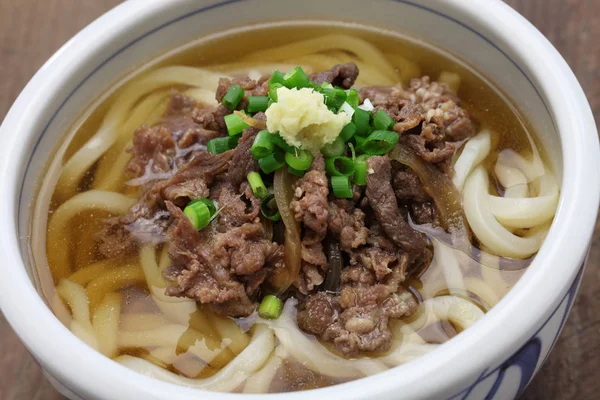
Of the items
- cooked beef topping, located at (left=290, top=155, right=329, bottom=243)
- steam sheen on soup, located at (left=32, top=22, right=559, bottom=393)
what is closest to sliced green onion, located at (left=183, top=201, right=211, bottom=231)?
steam sheen on soup, located at (left=32, top=22, right=559, bottom=393)

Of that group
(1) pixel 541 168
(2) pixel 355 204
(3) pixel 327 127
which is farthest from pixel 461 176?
(3) pixel 327 127

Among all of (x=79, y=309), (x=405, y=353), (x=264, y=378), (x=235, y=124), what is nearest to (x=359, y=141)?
(x=235, y=124)

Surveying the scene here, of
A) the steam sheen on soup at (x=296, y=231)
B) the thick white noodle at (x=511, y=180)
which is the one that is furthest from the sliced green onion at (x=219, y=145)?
the thick white noodle at (x=511, y=180)

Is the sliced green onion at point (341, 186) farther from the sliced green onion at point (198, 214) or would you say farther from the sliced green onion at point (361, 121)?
the sliced green onion at point (198, 214)

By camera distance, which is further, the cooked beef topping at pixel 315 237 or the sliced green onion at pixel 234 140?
the sliced green onion at pixel 234 140

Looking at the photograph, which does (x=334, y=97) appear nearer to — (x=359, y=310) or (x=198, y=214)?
→ (x=198, y=214)

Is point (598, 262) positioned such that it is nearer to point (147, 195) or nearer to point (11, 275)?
point (147, 195)

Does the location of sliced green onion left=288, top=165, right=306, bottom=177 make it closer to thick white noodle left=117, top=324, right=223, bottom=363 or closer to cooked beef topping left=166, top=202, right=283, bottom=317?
cooked beef topping left=166, top=202, right=283, bottom=317
